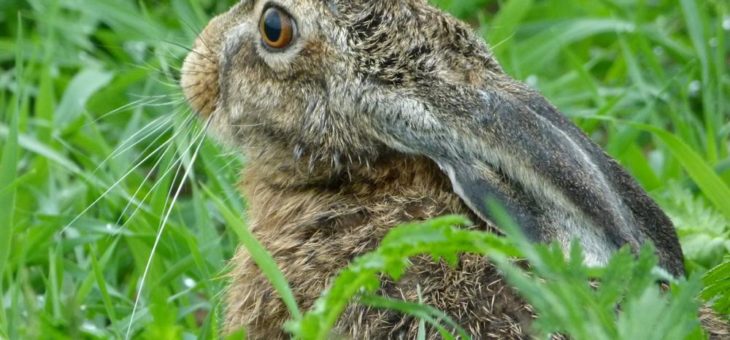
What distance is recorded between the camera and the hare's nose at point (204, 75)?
4.37 meters

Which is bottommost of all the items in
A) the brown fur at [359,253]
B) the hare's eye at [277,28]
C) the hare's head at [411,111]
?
the brown fur at [359,253]

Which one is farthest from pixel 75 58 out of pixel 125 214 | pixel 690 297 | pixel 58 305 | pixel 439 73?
pixel 690 297

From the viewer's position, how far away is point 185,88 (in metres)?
4.45

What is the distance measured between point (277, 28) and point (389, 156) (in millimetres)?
538

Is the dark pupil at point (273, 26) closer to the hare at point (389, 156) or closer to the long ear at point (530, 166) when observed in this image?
the hare at point (389, 156)

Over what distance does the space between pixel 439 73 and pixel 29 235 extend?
1450 mm

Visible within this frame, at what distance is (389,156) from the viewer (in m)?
3.93

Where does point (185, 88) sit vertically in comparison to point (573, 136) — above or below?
above

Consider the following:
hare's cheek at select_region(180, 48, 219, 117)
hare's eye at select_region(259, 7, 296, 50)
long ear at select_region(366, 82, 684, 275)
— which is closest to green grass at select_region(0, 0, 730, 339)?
hare's cheek at select_region(180, 48, 219, 117)

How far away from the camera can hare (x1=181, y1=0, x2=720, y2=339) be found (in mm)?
3490

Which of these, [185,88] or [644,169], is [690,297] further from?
[644,169]

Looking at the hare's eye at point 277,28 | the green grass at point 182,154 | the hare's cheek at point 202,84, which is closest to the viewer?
the green grass at point 182,154

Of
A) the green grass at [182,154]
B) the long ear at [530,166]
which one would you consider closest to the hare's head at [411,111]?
the long ear at [530,166]

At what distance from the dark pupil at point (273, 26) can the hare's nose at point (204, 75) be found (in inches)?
10.0
